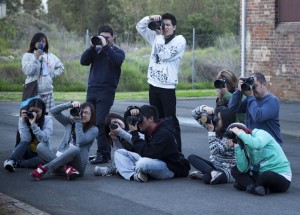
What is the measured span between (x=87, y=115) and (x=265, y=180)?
108 inches

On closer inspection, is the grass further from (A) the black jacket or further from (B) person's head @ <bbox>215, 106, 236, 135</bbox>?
(B) person's head @ <bbox>215, 106, 236, 135</bbox>

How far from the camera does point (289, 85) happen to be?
22500 mm

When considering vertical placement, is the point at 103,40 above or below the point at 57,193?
above

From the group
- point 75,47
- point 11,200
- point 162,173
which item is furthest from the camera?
point 75,47

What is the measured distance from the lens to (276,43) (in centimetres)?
2267

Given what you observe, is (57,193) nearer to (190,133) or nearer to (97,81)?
(97,81)

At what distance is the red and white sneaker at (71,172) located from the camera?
34.8 feet

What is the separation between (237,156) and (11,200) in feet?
8.23

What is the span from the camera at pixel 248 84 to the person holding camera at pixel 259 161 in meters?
0.69

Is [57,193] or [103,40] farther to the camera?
[103,40]

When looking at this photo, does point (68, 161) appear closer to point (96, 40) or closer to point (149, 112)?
point (149, 112)

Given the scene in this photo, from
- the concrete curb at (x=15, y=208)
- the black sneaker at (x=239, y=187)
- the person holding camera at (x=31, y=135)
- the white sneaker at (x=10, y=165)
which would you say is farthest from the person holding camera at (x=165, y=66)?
the concrete curb at (x=15, y=208)

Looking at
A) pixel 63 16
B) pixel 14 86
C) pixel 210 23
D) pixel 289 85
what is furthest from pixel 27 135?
pixel 63 16

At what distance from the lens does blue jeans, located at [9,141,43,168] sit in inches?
447
